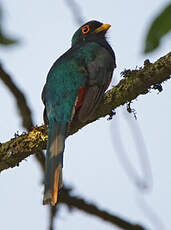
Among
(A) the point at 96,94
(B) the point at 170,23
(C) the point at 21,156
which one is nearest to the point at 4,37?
(B) the point at 170,23

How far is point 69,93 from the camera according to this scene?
13.3 ft

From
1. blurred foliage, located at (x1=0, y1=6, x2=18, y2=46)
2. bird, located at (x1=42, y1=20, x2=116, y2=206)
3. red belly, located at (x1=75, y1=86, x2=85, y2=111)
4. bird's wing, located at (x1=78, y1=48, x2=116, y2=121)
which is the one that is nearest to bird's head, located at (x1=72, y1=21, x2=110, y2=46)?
bird, located at (x1=42, y1=20, x2=116, y2=206)

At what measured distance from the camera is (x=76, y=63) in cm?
440

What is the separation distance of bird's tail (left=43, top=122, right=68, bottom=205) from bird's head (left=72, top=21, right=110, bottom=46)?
2201 millimetres

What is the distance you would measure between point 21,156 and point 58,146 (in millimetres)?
354

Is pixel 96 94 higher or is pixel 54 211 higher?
pixel 96 94

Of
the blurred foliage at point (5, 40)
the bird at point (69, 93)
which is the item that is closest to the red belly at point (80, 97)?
the bird at point (69, 93)

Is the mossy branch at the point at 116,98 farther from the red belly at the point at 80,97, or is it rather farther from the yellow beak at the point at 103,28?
the yellow beak at the point at 103,28

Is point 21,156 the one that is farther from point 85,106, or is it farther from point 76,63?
point 76,63

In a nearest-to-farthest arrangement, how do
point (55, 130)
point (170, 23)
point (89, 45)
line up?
point (170, 23)
point (55, 130)
point (89, 45)

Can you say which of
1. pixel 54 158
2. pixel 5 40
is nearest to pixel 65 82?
pixel 54 158

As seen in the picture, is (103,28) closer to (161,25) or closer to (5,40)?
(5,40)

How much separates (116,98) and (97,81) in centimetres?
72

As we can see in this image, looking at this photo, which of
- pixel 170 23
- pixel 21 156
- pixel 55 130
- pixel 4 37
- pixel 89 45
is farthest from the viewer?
pixel 89 45
